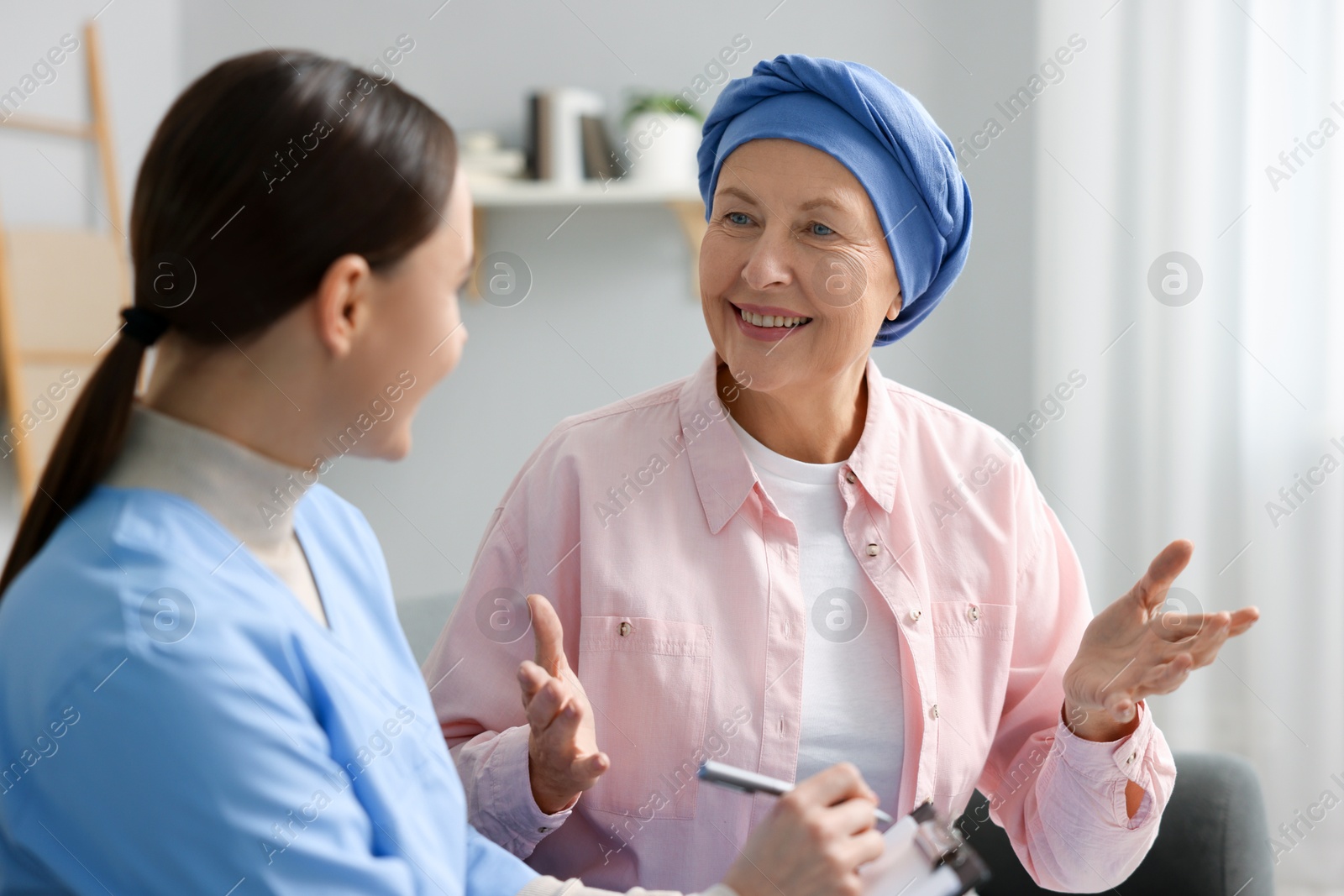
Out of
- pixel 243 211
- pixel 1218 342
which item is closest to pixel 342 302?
pixel 243 211

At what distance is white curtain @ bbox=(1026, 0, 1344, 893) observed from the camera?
2.35 m

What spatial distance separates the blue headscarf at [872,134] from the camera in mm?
1283

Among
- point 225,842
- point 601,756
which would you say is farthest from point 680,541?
point 225,842

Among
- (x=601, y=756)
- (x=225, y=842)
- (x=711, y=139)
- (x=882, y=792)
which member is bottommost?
(x=882, y=792)

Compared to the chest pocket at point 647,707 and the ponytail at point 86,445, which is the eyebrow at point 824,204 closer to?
the chest pocket at point 647,707

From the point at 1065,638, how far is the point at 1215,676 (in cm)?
134

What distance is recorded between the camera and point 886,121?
1285 millimetres

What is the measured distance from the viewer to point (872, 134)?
4.26 ft

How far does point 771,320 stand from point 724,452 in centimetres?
17

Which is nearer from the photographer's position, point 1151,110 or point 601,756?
point 601,756

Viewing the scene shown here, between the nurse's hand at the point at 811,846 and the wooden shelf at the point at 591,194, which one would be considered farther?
the wooden shelf at the point at 591,194

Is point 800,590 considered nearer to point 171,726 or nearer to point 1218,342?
point 171,726

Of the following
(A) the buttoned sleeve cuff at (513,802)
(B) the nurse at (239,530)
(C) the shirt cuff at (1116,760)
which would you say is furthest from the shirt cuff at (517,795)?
(C) the shirt cuff at (1116,760)

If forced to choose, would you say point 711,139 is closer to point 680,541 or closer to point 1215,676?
point 680,541
